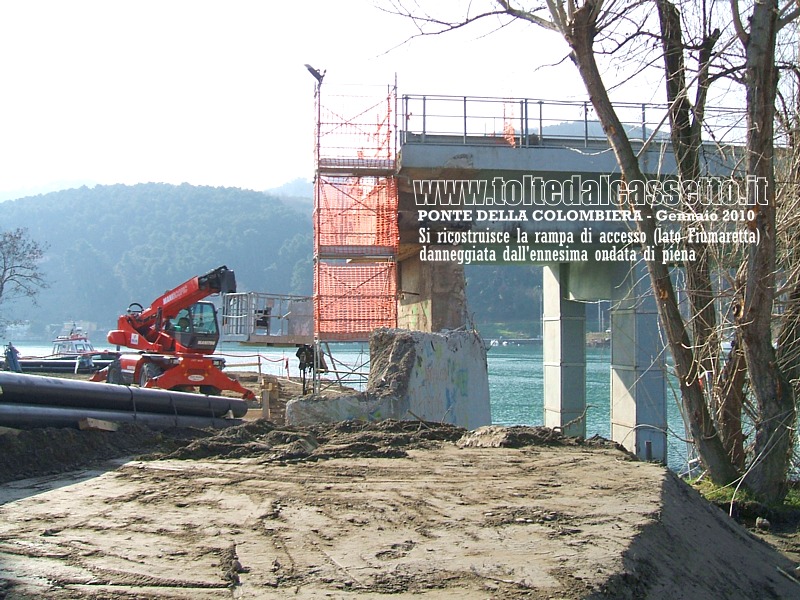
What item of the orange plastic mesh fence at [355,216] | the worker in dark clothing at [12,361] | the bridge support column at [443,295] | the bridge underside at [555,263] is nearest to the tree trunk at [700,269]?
the bridge underside at [555,263]

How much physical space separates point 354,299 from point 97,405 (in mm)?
12089

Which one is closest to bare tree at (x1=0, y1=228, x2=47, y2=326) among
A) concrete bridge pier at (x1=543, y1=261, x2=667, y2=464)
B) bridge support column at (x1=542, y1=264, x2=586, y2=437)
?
bridge support column at (x1=542, y1=264, x2=586, y2=437)

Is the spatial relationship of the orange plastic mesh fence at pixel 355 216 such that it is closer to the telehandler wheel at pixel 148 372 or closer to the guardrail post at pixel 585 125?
the telehandler wheel at pixel 148 372

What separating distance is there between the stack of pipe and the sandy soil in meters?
1.51

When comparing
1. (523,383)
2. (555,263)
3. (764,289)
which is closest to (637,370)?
(555,263)

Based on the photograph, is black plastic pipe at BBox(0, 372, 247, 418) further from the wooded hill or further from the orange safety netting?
the wooded hill

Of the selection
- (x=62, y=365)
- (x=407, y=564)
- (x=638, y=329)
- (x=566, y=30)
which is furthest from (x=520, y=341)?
(x=407, y=564)

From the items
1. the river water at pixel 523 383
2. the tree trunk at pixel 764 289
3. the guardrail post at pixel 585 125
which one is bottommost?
the river water at pixel 523 383

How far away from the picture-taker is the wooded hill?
11412cm

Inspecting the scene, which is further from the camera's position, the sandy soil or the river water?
the river water

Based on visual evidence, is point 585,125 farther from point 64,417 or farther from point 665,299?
point 64,417

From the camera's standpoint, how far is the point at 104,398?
10.9m

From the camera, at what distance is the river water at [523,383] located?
24.3m

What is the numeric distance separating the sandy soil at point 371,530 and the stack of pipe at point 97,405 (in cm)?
151
